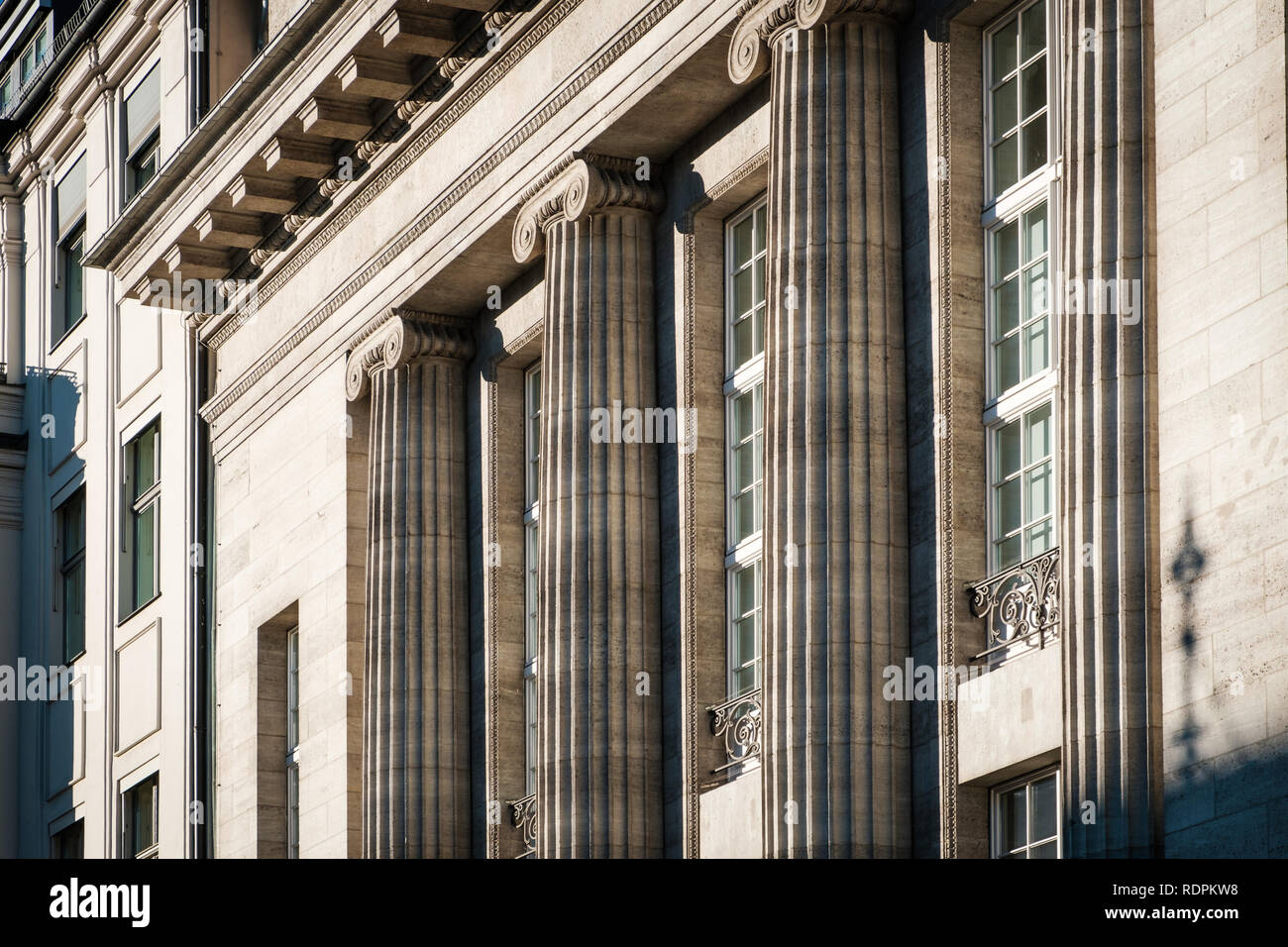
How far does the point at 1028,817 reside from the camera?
73.2 ft

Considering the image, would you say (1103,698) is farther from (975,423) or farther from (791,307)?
(791,307)

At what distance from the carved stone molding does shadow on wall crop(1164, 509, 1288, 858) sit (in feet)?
48.8

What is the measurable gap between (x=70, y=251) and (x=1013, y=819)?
103ft

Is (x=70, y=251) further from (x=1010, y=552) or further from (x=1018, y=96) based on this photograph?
(x=1010, y=552)

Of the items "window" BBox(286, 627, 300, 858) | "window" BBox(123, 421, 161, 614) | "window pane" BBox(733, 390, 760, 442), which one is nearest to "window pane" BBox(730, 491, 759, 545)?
"window pane" BBox(733, 390, 760, 442)

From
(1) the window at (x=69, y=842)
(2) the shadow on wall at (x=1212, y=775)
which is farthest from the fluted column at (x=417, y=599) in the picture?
(1) the window at (x=69, y=842)

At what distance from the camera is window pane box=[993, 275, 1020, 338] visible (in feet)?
76.8

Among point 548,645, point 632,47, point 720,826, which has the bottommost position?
point 720,826

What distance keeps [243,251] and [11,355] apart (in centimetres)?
1519

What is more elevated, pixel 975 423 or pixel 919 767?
pixel 975 423

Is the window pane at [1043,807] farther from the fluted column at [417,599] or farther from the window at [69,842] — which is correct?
the window at [69,842]

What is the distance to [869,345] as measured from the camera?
23984 mm

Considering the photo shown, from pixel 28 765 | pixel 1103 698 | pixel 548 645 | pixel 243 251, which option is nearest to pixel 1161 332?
pixel 1103 698

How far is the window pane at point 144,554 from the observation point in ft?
141
